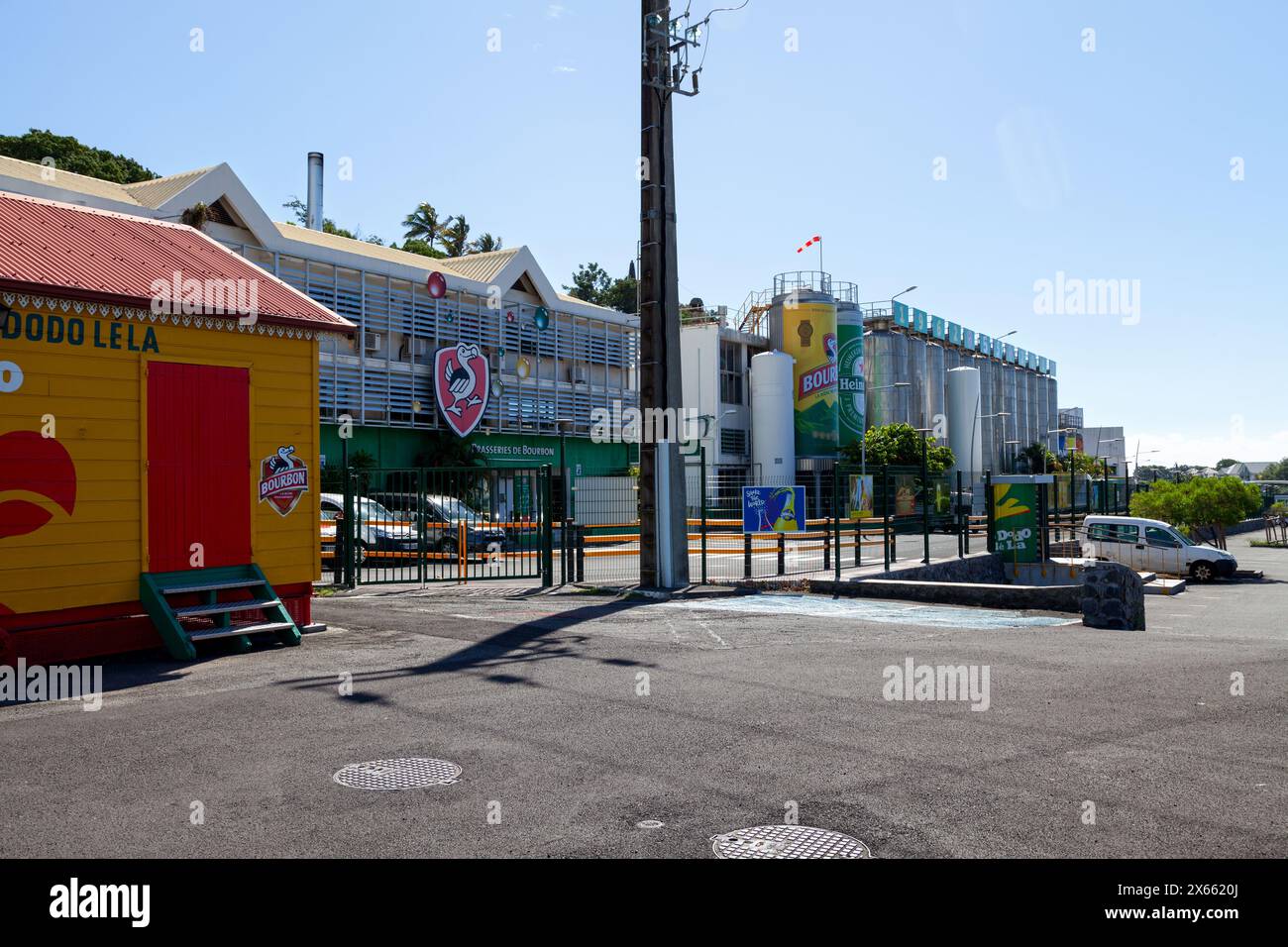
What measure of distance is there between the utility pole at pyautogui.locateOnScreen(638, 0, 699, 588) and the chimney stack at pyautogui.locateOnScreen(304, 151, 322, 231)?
2976 centimetres

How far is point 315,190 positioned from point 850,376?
30.9 m

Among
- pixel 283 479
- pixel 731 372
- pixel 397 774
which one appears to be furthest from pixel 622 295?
pixel 397 774

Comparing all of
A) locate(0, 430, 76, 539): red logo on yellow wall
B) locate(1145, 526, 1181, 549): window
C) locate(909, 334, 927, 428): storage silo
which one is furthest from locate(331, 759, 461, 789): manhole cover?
locate(909, 334, 927, 428): storage silo

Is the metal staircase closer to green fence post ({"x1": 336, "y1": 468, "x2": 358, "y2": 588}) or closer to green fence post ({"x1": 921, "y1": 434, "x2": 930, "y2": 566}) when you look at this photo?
green fence post ({"x1": 336, "y1": 468, "x2": 358, "y2": 588})

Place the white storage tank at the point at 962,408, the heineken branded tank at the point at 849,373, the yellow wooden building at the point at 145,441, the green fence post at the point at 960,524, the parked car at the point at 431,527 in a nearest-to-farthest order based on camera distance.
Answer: the yellow wooden building at the point at 145,441 < the parked car at the point at 431,527 < the green fence post at the point at 960,524 < the heineken branded tank at the point at 849,373 < the white storage tank at the point at 962,408

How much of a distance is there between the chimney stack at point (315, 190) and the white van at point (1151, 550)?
3359 cm

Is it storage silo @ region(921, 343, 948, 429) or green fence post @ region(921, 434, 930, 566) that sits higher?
storage silo @ region(921, 343, 948, 429)

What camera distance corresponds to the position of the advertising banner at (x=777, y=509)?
719 inches

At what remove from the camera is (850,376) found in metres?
58.6

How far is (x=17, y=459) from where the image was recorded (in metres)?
10.2

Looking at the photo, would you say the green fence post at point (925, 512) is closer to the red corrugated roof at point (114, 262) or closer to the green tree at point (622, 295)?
the red corrugated roof at point (114, 262)

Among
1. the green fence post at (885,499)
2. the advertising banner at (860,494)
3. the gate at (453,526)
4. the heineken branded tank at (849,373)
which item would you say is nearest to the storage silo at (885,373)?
the heineken branded tank at (849,373)

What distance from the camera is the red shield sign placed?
36.3 metres
